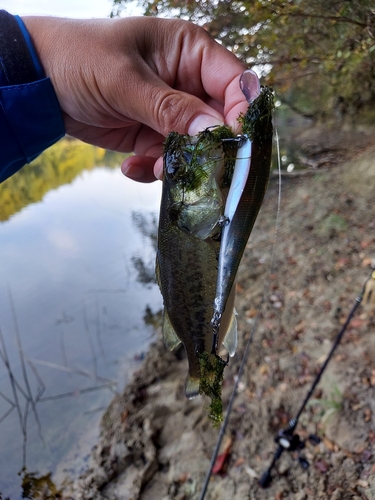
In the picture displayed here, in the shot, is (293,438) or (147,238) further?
(147,238)

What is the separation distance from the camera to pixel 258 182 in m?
1.52

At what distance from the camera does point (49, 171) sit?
1550 cm

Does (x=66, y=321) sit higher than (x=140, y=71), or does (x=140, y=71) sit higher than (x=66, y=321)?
(x=140, y=71)

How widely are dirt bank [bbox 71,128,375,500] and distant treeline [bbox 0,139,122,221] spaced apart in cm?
907

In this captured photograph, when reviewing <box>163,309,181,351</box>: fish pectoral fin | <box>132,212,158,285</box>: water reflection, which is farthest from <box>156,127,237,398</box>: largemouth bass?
<box>132,212,158,285</box>: water reflection

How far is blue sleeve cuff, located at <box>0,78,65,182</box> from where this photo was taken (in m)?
2.14

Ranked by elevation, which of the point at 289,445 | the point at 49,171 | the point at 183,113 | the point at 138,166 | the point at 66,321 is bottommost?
the point at 49,171

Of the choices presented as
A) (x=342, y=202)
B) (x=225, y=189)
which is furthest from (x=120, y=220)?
(x=225, y=189)

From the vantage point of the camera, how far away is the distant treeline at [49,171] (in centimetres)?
1226

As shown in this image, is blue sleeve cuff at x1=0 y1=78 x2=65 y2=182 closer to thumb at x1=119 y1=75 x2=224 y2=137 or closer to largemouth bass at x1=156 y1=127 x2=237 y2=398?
thumb at x1=119 y1=75 x2=224 y2=137

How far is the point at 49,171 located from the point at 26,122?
14335mm

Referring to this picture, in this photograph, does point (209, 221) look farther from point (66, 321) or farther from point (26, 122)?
point (66, 321)

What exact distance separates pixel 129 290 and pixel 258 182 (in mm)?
6325

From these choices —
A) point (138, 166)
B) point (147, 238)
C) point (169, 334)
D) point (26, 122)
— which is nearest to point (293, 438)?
point (169, 334)
